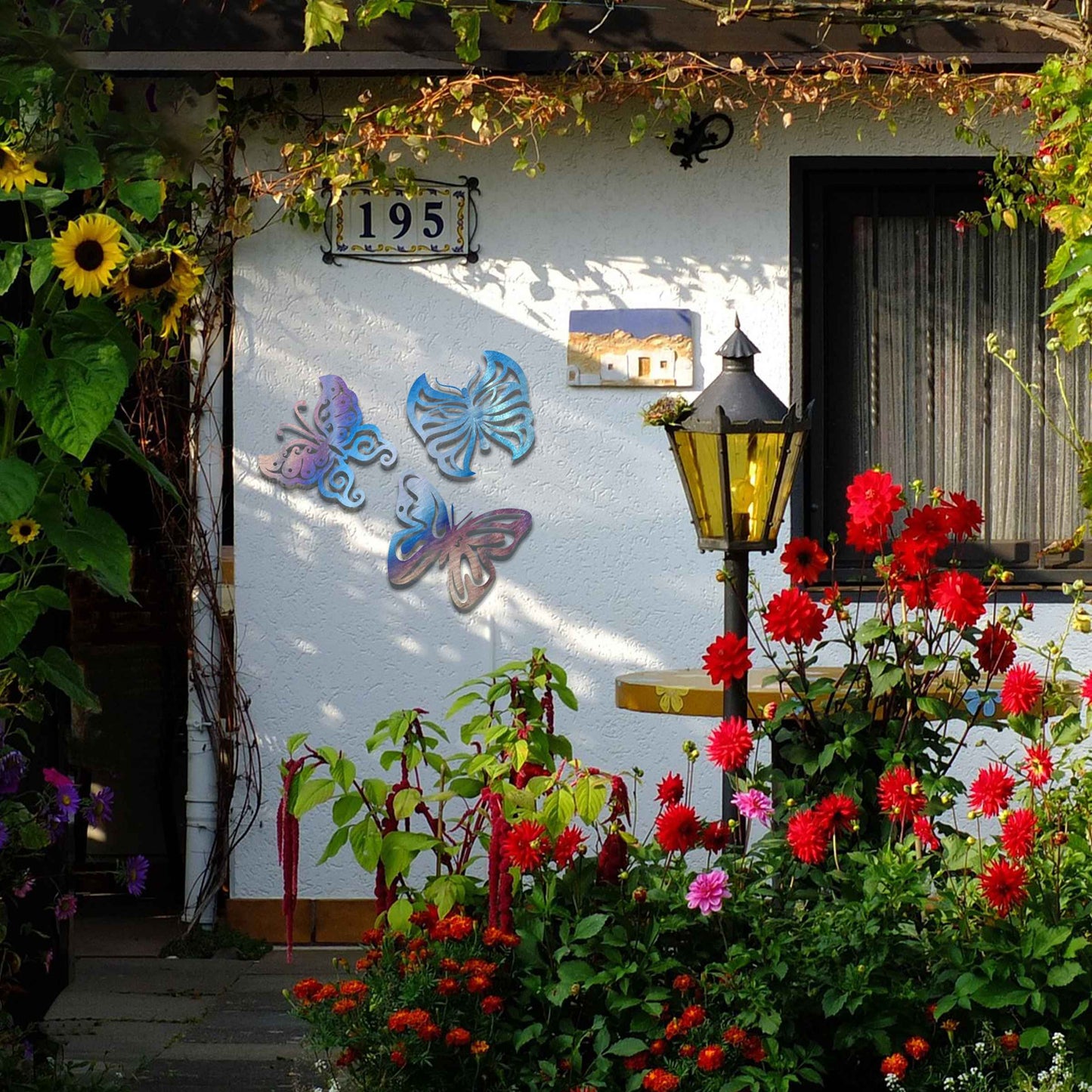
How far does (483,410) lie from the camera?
5871mm

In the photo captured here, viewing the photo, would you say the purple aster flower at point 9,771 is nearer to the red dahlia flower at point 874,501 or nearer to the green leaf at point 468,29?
the red dahlia flower at point 874,501

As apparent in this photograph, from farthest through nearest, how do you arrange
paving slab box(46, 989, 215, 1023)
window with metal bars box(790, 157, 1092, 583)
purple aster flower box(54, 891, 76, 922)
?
window with metal bars box(790, 157, 1092, 583) → paving slab box(46, 989, 215, 1023) → purple aster flower box(54, 891, 76, 922)

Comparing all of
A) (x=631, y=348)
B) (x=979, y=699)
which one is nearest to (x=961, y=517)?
(x=979, y=699)

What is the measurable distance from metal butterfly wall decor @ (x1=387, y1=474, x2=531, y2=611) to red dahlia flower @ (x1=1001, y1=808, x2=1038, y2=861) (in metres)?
2.99

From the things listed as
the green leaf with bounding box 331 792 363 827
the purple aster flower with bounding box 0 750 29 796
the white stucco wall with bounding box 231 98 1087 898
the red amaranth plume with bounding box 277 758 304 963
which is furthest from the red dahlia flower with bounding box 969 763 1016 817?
the white stucco wall with bounding box 231 98 1087 898

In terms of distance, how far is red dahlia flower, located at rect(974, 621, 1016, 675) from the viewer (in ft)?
11.3

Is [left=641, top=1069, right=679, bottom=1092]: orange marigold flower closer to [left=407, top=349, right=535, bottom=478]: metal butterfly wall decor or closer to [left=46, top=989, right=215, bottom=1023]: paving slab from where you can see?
[left=46, top=989, right=215, bottom=1023]: paving slab

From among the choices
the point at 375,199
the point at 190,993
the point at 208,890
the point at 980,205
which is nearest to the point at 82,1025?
the point at 190,993

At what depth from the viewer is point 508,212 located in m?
5.87

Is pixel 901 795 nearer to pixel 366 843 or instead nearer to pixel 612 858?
pixel 612 858

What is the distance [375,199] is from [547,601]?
1605 mm

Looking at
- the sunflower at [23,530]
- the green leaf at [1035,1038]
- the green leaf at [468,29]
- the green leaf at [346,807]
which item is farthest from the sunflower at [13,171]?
the green leaf at [1035,1038]

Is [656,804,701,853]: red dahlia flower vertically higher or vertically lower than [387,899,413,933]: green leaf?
higher

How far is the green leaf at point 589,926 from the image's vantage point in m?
3.15
